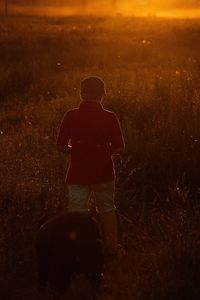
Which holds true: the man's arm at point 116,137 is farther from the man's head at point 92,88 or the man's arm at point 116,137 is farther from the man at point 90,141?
the man's head at point 92,88

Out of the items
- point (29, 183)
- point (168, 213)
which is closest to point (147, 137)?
point (29, 183)

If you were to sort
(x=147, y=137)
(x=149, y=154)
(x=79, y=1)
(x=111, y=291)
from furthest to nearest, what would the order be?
(x=79, y=1), (x=147, y=137), (x=149, y=154), (x=111, y=291)

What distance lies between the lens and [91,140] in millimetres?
5770

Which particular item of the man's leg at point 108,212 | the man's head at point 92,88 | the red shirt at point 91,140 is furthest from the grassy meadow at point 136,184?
the man's head at point 92,88

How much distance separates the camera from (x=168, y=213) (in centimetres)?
622

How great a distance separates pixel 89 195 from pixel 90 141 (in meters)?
0.47

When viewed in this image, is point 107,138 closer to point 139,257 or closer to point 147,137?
point 139,257

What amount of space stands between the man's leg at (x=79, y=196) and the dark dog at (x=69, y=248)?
523mm

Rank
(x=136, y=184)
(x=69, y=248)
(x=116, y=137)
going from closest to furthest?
1. (x=69, y=248)
2. (x=116, y=137)
3. (x=136, y=184)

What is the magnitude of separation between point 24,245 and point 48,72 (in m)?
13.1

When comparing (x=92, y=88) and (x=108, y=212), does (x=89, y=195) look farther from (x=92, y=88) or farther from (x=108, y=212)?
(x=92, y=88)

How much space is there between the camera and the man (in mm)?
5742

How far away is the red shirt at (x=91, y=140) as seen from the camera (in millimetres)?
5750

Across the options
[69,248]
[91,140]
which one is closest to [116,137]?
[91,140]
